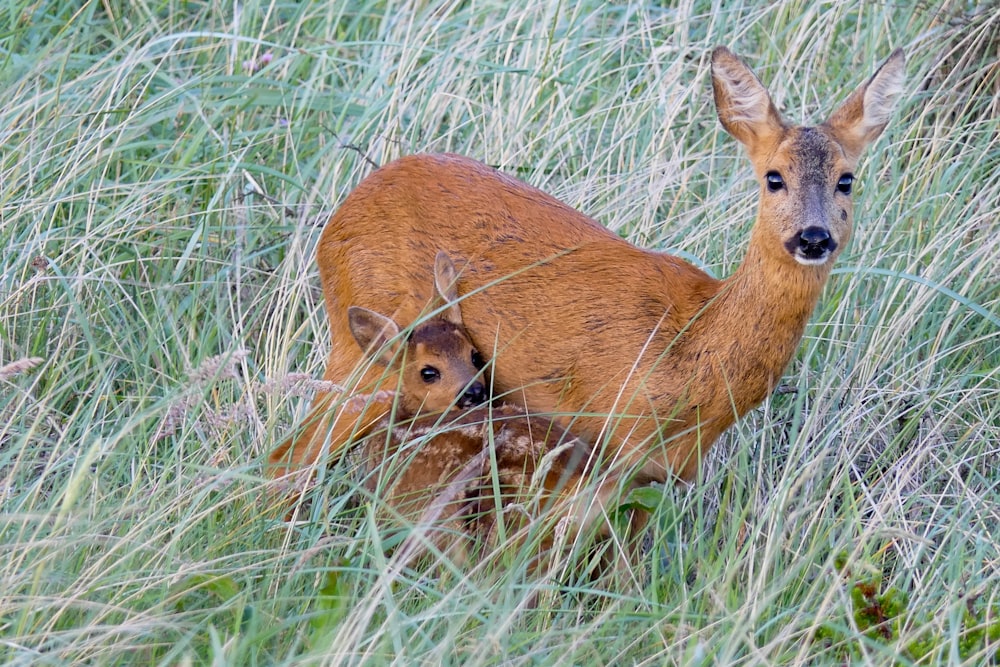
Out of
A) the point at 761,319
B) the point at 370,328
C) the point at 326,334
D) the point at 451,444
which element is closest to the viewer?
the point at 761,319

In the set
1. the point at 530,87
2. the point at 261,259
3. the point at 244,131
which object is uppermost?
the point at 530,87

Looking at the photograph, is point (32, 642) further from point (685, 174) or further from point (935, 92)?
point (935, 92)

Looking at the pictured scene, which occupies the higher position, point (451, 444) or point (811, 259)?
point (811, 259)

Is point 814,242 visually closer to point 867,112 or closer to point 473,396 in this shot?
point 867,112

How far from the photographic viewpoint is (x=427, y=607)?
3557 millimetres

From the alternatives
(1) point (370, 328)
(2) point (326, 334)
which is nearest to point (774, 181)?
(1) point (370, 328)

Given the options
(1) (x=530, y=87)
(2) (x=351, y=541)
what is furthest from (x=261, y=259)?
(2) (x=351, y=541)

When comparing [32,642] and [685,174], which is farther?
[685,174]

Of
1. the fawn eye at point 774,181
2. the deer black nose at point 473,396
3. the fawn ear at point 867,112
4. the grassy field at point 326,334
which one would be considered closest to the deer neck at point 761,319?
the fawn eye at point 774,181

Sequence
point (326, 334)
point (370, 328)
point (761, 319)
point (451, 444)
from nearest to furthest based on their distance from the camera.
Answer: point (761, 319) < point (451, 444) < point (370, 328) < point (326, 334)

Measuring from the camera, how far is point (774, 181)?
13.7 feet

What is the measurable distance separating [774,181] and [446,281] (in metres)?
1.06

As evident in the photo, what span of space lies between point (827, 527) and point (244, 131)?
289 cm

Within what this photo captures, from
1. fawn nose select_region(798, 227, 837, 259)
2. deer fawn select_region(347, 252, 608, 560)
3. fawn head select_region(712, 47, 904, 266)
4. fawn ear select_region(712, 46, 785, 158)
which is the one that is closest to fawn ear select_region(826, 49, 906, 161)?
fawn head select_region(712, 47, 904, 266)
